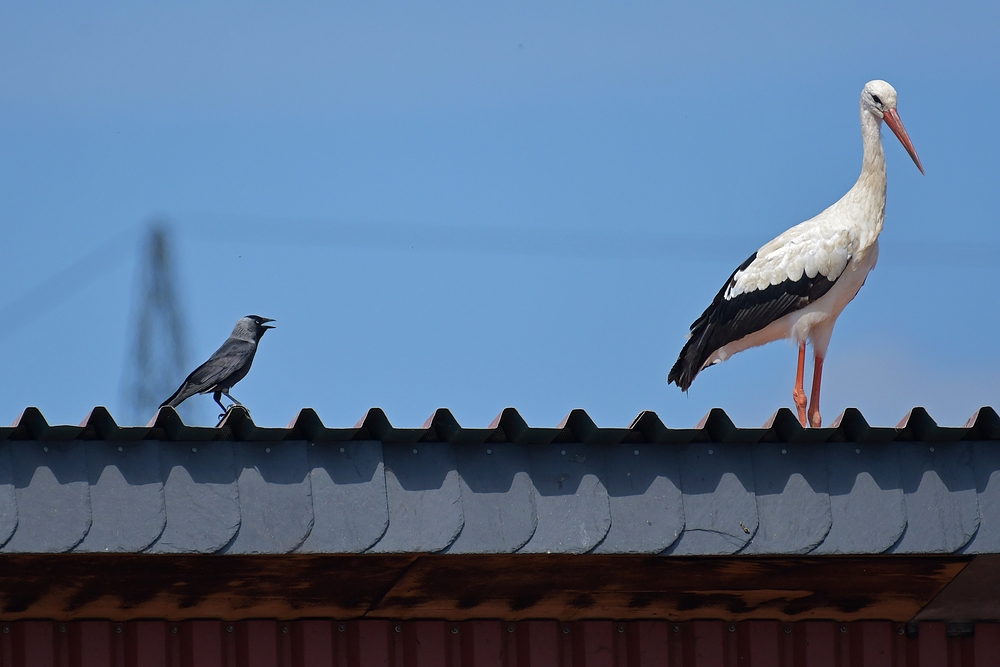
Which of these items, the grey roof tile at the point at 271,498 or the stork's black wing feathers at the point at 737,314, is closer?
the grey roof tile at the point at 271,498

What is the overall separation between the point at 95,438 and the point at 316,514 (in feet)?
2.42

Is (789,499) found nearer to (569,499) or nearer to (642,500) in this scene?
(642,500)

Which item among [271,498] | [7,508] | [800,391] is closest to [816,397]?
[800,391]

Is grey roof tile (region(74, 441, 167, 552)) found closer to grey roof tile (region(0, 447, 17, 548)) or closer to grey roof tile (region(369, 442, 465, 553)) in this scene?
grey roof tile (region(0, 447, 17, 548))

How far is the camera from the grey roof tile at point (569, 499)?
4.15 m

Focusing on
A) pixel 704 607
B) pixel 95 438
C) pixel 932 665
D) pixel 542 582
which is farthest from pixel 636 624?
pixel 95 438

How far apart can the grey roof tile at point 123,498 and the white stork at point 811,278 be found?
650cm

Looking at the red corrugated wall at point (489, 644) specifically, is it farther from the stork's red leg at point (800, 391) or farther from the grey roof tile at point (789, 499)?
the stork's red leg at point (800, 391)

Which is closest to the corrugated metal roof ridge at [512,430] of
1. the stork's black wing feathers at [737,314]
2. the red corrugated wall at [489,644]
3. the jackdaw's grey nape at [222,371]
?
the red corrugated wall at [489,644]

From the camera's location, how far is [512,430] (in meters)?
4.16

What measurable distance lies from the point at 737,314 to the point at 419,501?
6.01 meters

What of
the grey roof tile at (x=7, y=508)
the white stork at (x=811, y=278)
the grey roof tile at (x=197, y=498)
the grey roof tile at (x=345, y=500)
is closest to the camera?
the grey roof tile at (x=7, y=508)

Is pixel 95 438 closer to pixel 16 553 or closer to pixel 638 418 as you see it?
pixel 16 553

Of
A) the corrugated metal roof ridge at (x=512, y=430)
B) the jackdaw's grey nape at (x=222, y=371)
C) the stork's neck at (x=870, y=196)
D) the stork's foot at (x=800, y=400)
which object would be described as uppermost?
the stork's neck at (x=870, y=196)
